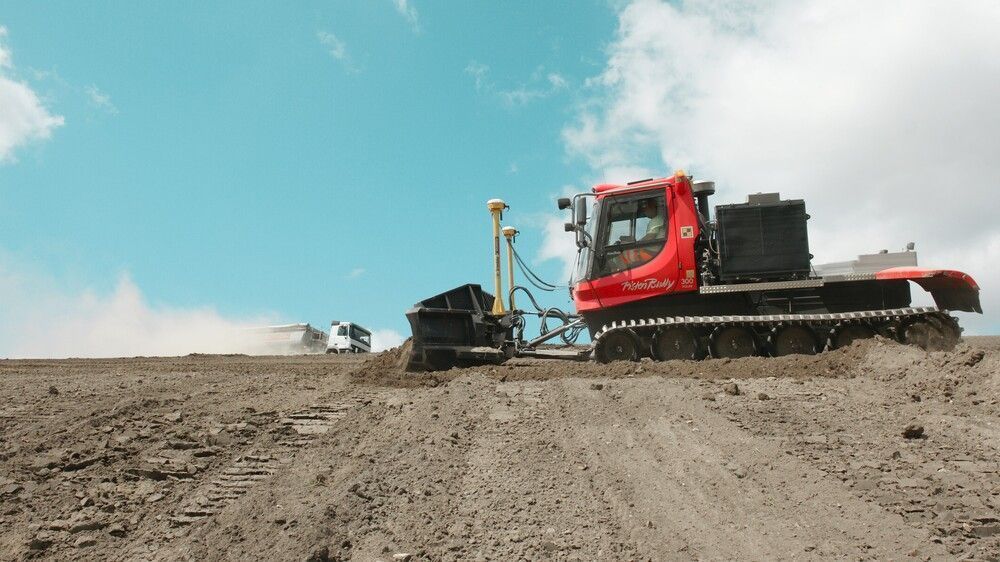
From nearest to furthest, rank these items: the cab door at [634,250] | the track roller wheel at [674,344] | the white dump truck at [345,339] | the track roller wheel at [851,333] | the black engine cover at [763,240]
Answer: the track roller wheel at [851,333] → the black engine cover at [763,240] → the track roller wheel at [674,344] → the cab door at [634,250] → the white dump truck at [345,339]

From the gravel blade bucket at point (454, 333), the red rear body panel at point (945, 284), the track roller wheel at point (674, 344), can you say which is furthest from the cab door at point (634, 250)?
the red rear body panel at point (945, 284)

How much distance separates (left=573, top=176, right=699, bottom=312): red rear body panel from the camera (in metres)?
12.0

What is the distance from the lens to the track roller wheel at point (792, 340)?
38.7 ft

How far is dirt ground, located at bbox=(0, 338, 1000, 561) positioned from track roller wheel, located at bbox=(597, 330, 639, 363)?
7.37 feet

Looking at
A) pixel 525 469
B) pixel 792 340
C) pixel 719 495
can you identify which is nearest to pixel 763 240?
pixel 792 340

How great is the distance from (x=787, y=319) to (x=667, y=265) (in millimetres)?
1973

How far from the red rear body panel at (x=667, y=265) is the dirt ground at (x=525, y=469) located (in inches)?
95.6

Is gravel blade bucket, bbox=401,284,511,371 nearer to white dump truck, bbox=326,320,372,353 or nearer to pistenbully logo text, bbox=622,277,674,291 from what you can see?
pistenbully logo text, bbox=622,277,674,291

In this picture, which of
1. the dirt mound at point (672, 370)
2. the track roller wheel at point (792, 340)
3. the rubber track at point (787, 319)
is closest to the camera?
the dirt mound at point (672, 370)

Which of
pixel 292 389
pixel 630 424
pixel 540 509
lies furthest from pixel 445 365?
pixel 540 509

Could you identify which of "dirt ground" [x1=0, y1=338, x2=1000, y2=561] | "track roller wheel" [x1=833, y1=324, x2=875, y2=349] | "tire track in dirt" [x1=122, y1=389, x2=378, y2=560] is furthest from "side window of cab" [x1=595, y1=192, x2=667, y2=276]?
"tire track in dirt" [x1=122, y1=389, x2=378, y2=560]

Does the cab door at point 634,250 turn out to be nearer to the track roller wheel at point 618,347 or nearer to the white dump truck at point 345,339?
the track roller wheel at point 618,347

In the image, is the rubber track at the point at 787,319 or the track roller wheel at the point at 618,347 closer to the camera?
the rubber track at the point at 787,319

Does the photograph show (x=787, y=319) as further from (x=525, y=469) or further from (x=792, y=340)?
(x=525, y=469)
